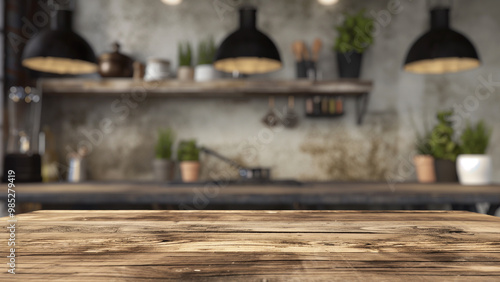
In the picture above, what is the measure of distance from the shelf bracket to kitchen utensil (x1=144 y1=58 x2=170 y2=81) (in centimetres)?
174

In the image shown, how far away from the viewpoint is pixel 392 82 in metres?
3.08

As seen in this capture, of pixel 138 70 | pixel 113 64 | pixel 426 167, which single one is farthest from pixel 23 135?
pixel 426 167

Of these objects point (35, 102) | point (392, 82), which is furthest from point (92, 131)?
point (392, 82)

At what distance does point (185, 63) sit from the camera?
2.95 metres

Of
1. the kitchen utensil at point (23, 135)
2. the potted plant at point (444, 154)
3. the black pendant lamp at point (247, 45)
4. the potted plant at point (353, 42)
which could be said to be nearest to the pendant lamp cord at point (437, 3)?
the potted plant at point (353, 42)

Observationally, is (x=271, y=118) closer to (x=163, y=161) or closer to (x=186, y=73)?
(x=186, y=73)

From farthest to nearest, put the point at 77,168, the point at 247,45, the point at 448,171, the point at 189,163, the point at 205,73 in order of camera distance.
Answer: the point at 77,168, the point at 205,73, the point at 189,163, the point at 448,171, the point at 247,45

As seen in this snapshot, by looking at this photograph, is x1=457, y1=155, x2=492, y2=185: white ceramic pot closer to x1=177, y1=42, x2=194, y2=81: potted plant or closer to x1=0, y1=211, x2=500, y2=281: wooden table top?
x1=0, y1=211, x2=500, y2=281: wooden table top

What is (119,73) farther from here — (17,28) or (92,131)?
(17,28)

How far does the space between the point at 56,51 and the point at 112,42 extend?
3.96 feet

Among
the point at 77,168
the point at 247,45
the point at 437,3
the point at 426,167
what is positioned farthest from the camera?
the point at 437,3

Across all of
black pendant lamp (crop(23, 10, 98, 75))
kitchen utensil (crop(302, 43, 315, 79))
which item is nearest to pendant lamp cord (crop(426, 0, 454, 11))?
kitchen utensil (crop(302, 43, 315, 79))

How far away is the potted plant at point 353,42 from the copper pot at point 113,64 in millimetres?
1905

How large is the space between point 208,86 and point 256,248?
2.25 m
